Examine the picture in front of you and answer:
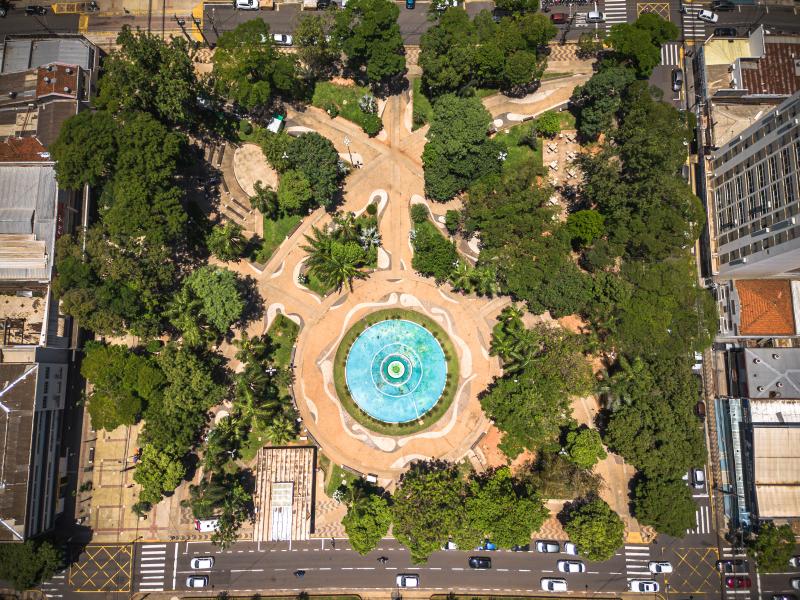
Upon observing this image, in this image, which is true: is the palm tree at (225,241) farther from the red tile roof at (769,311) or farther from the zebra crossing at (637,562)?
the red tile roof at (769,311)

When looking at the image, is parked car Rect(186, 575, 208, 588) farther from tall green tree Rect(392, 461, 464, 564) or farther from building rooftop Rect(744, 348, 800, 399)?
building rooftop Rect(744, 348, 800, 399)

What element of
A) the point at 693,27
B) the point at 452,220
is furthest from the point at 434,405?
the point at 693,27

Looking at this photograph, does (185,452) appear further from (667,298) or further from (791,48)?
(791,48)

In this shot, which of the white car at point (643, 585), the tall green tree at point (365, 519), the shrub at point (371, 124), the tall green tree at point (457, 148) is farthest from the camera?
the shrub at point (371, 124)

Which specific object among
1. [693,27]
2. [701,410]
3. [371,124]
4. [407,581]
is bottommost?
[407,581]

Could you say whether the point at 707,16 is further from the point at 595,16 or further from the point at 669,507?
the point at 669,507

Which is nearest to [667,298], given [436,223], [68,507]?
[436,223]

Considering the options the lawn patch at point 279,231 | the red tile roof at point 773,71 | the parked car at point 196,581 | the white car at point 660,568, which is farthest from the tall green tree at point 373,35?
the white car at point 660,568
